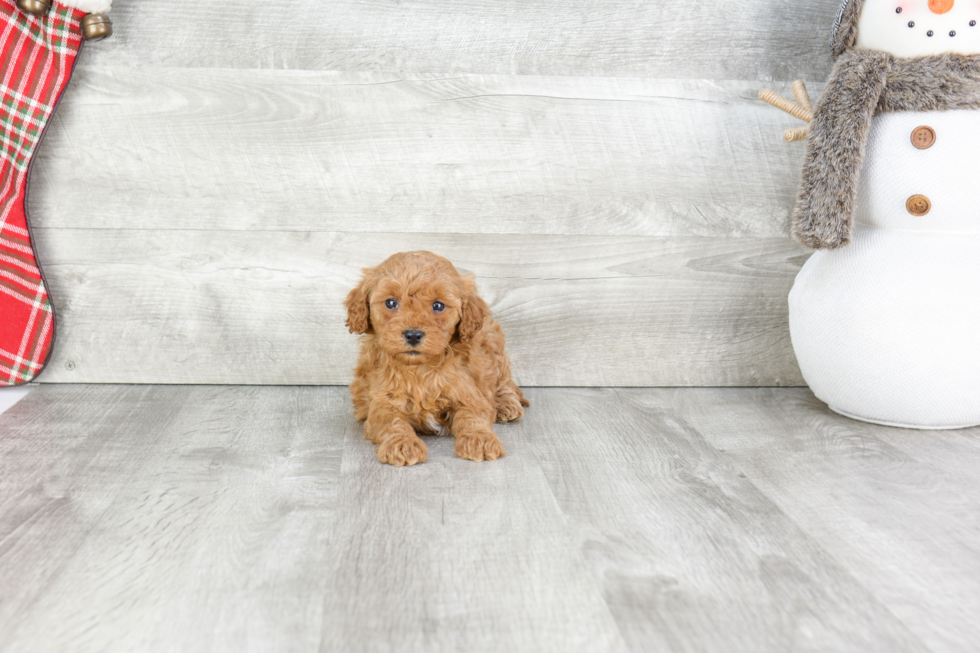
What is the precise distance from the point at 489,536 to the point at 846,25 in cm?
131

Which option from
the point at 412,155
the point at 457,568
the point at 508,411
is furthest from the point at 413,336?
the point at 412,155

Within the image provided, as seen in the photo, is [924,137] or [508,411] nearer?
[924,137]

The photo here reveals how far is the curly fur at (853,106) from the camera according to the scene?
154cm

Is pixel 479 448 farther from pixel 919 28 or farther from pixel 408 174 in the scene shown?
pixel 919 28

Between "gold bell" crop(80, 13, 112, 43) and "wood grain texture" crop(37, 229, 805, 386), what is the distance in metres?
0.45

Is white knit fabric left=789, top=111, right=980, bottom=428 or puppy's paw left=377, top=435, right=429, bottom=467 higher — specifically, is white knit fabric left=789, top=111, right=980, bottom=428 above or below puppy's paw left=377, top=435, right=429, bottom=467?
above

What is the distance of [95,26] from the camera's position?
5.74 ft

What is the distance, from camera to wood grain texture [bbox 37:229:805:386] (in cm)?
193

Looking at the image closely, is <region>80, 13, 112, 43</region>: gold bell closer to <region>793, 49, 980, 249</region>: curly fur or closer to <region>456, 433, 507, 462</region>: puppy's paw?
<region>456, 433, 507, 462</region>: puppy's paw

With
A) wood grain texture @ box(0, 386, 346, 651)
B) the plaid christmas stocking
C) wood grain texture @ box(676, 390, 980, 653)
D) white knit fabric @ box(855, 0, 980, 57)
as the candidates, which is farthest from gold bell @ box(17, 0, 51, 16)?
white knit fabric @ box(855, 0, 980, 57)

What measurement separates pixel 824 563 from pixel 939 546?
8.0 inches

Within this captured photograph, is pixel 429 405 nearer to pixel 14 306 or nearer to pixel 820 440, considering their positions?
pixel 820 440

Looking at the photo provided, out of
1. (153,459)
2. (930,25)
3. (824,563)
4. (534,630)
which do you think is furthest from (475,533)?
(930,25)

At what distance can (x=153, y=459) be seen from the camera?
1475mm
